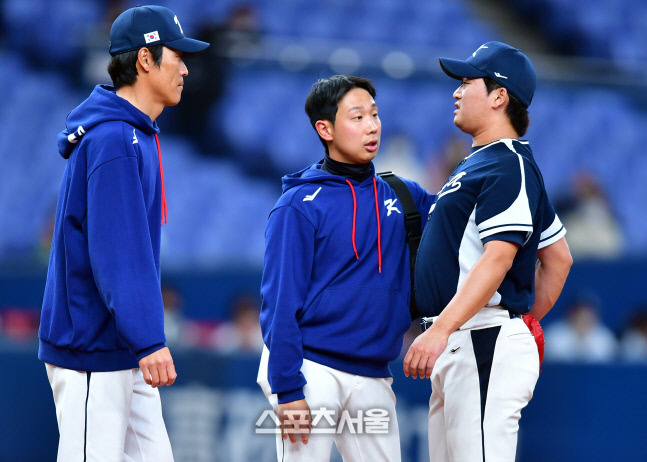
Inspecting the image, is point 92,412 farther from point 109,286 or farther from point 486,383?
point 486,383

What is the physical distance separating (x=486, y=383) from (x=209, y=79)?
236 inches

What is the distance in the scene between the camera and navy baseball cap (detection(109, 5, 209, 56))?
3.63 meters

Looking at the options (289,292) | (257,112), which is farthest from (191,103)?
(289,292)

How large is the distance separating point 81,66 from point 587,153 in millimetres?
5198

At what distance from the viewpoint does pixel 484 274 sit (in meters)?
3.43

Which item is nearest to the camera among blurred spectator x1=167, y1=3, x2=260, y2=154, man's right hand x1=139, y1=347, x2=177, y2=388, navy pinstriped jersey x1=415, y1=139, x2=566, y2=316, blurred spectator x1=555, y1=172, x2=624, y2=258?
man's right hand x1=139, y1=347, x2=177, y2=388

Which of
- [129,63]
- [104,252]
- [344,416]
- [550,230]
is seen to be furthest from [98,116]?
[550,230]

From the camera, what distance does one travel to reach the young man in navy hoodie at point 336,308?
11.8 feet

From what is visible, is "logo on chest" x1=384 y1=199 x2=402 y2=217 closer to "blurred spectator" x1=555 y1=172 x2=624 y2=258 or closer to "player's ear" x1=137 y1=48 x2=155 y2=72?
"player's ear" x1=137 y1=48 x2=155 y2=72

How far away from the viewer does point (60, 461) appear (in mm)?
→ 3385

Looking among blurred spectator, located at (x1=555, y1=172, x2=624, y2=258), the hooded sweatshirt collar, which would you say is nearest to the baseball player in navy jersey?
the hooded sweatshirt collar

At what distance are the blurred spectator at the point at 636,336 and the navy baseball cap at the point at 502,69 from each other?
12.2 ft

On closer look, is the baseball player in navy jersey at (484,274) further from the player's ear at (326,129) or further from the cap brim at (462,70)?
the player's ear at (326,129)

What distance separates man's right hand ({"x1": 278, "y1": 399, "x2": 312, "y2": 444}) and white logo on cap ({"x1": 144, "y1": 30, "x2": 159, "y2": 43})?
1479 millimetres
